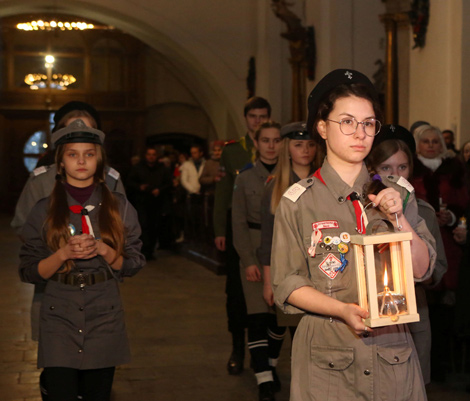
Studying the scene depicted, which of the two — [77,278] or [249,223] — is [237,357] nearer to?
[249,223]

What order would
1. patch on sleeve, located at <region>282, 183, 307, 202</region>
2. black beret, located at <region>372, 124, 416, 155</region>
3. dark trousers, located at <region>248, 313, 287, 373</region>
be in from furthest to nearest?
dark trousers, located at <region>248, 313, 287, 373</region>, black beret, located at <region>372, 124, 416, 155</region>, patch on sleeve, located at <region>282, 183, 307, 202</region>

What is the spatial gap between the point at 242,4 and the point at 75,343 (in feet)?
53.6

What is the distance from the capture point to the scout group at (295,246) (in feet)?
8.55

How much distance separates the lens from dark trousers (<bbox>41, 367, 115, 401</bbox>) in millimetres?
3670

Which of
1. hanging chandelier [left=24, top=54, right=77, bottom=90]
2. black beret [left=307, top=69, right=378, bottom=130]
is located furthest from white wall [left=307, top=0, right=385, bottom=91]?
hanging chandelier [left=24, top=54, right=77, bottom=90]

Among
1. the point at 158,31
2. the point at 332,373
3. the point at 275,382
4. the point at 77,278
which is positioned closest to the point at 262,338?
the point at 275,382

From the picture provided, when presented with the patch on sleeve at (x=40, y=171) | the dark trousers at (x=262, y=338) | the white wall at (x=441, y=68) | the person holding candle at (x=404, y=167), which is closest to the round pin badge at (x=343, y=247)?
the person holding candle at (x=404, y=167)

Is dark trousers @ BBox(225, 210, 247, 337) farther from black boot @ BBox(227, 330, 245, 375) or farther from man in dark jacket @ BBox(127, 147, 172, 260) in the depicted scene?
man in dark jacket @ BBox(127, 147, 172, 260)

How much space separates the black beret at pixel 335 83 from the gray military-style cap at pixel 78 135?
1.51 meters

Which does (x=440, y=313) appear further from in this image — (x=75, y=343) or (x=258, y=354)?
(x=75, y=343)

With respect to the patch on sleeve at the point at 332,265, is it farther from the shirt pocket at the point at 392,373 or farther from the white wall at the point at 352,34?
the white wall at the point at 352,34

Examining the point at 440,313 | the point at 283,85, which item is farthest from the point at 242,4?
the point at 440,313

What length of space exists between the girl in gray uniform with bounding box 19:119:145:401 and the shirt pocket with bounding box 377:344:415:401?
1.49m

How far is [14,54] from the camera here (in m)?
27.6
